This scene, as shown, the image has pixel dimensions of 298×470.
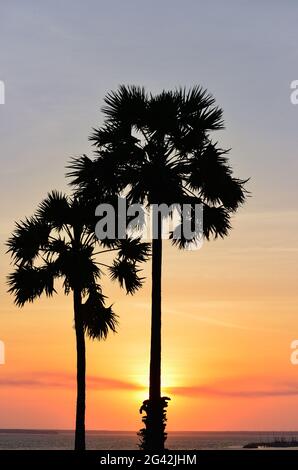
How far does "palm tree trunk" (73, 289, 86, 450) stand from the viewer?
35781mm

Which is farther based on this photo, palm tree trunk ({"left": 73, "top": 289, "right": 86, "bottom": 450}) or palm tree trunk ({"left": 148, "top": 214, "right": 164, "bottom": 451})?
palm tree trunk ({"left": 73, "top": 289, "right": 86, "bottom": 450})

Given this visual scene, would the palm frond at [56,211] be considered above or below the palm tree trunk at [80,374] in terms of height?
above

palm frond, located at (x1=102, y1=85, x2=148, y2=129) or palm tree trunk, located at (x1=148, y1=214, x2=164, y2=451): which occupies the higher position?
palm frond, located at (x1=102, y1=85, x2=148, y2=129)

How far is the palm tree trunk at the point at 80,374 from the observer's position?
117 feet

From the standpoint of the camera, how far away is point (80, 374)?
37.0 metres

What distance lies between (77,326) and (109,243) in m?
3.67

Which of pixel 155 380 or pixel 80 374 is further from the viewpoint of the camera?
pixel 80 374

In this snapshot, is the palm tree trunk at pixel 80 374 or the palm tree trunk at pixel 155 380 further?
the palm tree trunk at pixel 80 374

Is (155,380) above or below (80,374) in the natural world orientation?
below

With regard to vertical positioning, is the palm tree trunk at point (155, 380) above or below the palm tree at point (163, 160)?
below

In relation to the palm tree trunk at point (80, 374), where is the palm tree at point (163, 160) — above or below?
above

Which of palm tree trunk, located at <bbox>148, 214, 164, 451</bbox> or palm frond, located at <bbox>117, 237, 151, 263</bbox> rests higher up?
palm frond, located at <bbox>117, 237, 151, 263</bbox>
